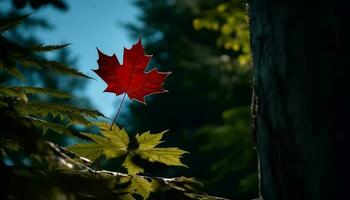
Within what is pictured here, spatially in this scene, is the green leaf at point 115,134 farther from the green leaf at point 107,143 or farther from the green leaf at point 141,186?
the green leaf at point 141,186

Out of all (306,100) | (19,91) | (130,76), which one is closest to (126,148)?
(130,76)

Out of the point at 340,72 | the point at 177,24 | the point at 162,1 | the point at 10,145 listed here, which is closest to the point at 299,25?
the point at 340,72

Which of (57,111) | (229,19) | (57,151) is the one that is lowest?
(57,151)

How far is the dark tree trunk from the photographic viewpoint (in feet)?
3.12

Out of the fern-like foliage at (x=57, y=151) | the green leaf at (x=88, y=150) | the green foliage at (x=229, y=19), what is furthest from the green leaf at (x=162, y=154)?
the green foliage at (x=229, y=19)

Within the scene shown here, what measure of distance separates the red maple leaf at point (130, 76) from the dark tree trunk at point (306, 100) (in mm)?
568

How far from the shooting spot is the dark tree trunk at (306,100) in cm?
95

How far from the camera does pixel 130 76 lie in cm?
156

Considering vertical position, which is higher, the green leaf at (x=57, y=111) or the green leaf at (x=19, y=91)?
the green leaf at (x=19, y=91)

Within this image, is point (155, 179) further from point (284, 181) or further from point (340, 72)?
point (340, 72)

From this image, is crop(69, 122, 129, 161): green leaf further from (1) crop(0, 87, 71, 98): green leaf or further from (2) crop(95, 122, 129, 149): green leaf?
(1) crop(0, 87, 71, 98): green leaf

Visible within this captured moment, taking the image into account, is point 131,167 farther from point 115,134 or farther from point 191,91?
point 191,91

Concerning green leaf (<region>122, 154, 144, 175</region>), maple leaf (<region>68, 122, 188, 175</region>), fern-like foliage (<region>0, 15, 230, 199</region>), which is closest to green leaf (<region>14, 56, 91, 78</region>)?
fern-like foliage (<region>0, 15, 230, 199</region>)

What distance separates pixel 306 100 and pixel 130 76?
0.76 metres
